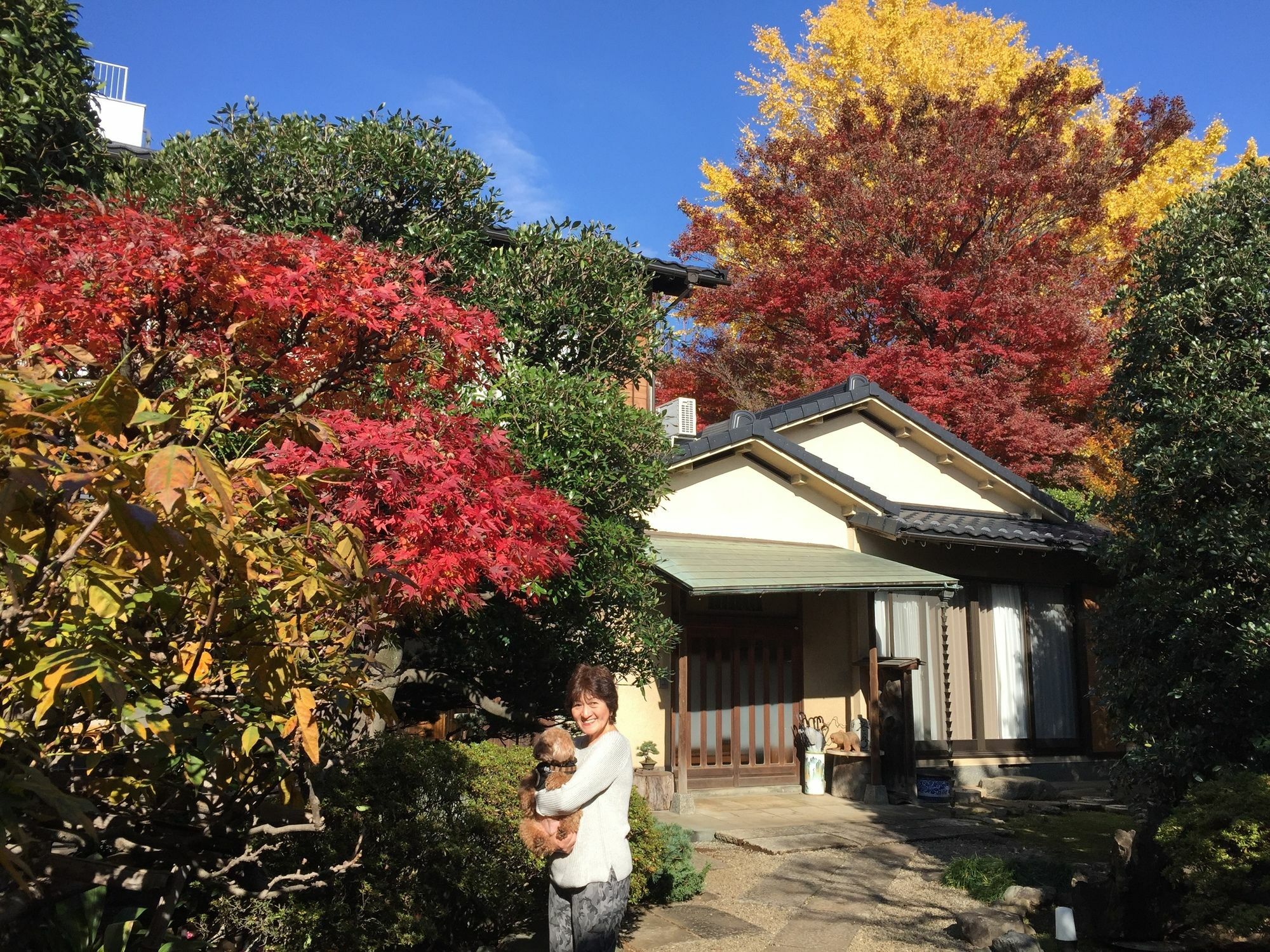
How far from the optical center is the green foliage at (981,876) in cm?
843

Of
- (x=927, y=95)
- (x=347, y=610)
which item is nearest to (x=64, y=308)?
(x=347, y=610)

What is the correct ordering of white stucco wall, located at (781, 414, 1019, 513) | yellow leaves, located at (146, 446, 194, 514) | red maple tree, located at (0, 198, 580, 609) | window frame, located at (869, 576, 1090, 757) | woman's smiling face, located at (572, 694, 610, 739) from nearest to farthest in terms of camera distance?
yellow leaves, located at (146, 446, 194, 514), woman's smiling face, located at (572, 694, 610, 739), red maple tree, located at (0, 198, 580, 609), window frame, located at (869, 576, 1090, 757), white stucco wall, located at (781, 414, 1019, 513)

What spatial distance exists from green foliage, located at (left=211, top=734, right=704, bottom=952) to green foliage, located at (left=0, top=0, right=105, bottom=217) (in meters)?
4.61

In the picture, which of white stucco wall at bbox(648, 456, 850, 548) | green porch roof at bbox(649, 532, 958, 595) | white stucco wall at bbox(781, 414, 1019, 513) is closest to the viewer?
green porch roof at bbox(649, 532, 958, 595)

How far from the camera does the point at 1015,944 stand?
6.45m

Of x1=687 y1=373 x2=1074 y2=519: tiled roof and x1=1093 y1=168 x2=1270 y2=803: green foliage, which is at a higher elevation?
x1=687 y1=373 x2=1074 y2=519: tiled roof

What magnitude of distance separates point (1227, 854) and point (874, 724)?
7465 millimetres

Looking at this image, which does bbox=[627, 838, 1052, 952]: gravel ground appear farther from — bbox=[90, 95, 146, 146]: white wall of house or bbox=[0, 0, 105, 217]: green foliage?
bbox=[90, 95, 146, 146]: white wall of house

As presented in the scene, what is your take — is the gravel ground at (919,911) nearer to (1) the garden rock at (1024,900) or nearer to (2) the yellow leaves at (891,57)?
(1) the garden rock at (1024,900)

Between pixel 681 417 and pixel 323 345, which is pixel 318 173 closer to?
pixel 323 345

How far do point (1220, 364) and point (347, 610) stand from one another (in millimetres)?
7070

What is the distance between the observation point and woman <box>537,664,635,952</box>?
4.04 metres

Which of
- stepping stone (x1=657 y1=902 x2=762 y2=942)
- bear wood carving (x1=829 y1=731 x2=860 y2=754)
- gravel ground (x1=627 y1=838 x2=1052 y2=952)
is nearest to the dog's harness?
gravel ground (x1=627 y1=838 x2=1052 y2=952)

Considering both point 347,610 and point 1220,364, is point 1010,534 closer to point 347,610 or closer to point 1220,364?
point 1220,364
